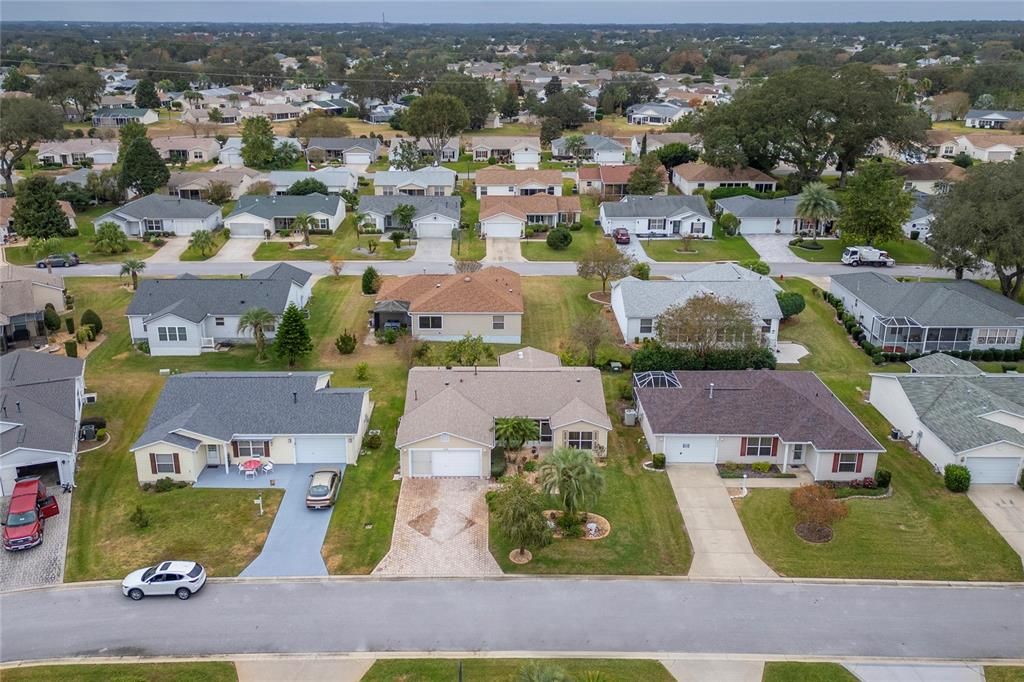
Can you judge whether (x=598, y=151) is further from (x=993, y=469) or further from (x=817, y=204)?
(x=993, y=469)

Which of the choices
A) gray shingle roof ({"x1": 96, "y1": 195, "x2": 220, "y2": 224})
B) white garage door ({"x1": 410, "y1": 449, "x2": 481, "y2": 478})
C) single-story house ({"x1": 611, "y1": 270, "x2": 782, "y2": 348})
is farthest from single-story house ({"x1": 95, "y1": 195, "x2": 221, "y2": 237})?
white garage door ({"x1": 410, "y1": 449, "x2": 481, "y2": 478})

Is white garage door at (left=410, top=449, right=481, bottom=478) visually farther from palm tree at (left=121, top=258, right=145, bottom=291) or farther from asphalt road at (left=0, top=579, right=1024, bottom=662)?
palm tree at (left=121, top=258, right=145, bottom=291)

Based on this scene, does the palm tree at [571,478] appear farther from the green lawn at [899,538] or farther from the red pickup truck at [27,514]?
the red pickup truck at [27,514]

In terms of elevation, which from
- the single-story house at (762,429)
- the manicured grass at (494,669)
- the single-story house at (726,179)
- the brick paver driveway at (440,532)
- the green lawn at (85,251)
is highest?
the single-story house at (726,179)

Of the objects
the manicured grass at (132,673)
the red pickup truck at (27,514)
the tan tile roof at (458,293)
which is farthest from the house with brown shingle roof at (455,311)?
the manicured grass at (132,673)

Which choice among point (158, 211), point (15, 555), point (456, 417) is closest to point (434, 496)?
point (456, 417)

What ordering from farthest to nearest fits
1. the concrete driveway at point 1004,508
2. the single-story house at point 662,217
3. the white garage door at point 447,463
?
the single-story house at point 662,217
the white garage door at point 447,463
the concrete driveway at point 1004,508

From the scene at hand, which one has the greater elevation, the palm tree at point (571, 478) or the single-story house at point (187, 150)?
the single-story house at point (187, 150)

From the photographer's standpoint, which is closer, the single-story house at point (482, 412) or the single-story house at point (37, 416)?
the single-story house at point (37, 416)
